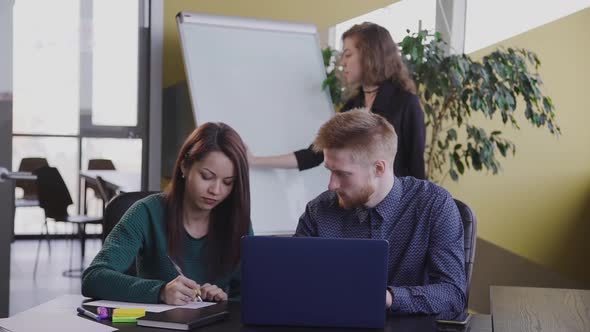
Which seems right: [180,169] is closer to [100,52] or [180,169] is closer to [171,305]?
[171,305]

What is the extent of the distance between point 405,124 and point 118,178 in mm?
1417

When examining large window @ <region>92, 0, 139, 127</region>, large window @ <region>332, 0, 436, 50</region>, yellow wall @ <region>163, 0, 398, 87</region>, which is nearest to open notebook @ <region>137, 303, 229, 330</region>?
large window @ <region>92, 0, 139, 127</region>

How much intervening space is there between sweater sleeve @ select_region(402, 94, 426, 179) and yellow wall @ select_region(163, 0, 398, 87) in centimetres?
120

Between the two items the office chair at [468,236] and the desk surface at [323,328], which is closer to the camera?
the desk surface at [323,328]

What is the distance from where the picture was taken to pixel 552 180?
4.27 meters

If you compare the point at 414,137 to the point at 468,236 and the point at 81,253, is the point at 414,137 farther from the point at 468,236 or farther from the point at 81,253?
the point at 81,253

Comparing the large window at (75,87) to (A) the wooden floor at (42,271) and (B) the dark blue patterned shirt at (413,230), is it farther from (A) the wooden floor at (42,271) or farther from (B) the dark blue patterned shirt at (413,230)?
(B) the dark blue patterned shirt at (413,230)

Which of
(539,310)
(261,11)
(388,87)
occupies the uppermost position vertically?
(261,11)

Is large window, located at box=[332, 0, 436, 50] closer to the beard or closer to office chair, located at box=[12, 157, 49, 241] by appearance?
office chair, located at box=[12, 157, 49, 241]

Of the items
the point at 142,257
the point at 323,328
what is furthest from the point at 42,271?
the point at 323,328

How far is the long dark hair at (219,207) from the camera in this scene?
1.97 m

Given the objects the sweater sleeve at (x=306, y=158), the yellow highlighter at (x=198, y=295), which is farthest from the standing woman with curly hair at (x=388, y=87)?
the yellow highlighter at (x=198, y=295)

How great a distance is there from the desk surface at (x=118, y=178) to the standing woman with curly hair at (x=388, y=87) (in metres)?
1.19

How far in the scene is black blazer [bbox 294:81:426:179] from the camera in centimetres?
289
